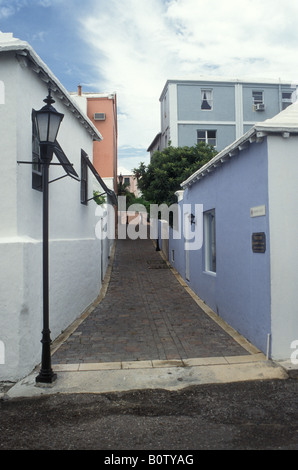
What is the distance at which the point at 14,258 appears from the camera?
5.18 meters

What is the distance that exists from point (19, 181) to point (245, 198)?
12.5 feet

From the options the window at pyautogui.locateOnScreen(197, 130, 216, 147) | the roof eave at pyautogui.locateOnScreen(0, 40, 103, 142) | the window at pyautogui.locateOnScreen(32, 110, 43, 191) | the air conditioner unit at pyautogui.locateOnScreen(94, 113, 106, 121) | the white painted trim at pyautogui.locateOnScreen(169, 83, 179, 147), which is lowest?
the window at pyautogui.locateOnScreen(32, 110, 43, 191)

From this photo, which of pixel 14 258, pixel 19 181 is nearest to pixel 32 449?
pixel 14 258

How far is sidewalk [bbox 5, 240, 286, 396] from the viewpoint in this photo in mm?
5090

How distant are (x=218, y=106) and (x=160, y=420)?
24.5 meters

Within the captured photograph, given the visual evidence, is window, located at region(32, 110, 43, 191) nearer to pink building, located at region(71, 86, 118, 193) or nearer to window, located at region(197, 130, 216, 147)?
pink building, located at region(71, 86, 118, 193)

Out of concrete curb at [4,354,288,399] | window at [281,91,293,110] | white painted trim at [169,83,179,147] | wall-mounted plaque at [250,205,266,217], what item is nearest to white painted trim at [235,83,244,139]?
window at [281,91,293,110]

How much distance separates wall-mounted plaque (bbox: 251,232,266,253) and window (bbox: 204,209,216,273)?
3.01m

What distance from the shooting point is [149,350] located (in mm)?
6320

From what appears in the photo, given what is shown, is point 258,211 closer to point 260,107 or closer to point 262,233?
point 262,233

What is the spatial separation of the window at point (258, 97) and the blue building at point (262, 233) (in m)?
20.1

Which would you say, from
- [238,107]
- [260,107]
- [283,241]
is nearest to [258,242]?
[283,241]

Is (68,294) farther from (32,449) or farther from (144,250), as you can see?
(144,250)

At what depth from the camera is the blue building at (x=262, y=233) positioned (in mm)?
5652
